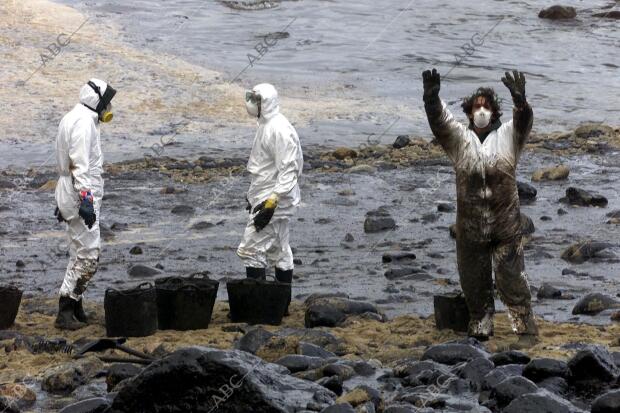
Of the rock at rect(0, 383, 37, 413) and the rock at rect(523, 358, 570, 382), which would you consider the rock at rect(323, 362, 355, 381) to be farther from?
the rock at rect(0, 383, 37, 413)

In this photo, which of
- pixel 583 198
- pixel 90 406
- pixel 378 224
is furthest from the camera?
pixel 583 198

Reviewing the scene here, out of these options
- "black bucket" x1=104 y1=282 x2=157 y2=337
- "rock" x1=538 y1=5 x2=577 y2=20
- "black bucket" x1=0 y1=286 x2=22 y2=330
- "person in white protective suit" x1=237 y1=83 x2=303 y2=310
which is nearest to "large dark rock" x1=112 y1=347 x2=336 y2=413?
"black bucket" x1=104 y1=282 x2=157 y2=337

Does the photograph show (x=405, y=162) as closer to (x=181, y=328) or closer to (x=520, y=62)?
(x=181, y=328)

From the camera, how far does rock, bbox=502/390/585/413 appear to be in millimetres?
6383

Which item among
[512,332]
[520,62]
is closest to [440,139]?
[512,332]

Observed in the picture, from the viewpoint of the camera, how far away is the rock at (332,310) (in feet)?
29.8

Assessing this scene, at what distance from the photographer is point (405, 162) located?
1747cm

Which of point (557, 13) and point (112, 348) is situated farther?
point (557, 13)

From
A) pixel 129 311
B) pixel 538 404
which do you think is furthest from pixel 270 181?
pixel 538 404

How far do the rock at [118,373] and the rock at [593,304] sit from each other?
377 cm

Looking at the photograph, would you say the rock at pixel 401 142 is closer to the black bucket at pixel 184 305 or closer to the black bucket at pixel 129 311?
the black bucket at pixel 184 305

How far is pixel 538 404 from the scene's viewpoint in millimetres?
6418

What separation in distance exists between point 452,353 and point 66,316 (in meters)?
3.00

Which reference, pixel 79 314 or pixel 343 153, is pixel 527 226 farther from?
pixel 79 314
